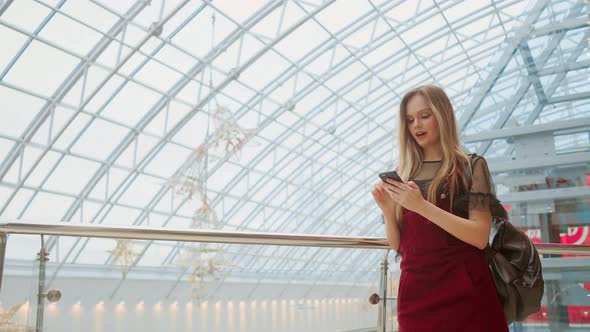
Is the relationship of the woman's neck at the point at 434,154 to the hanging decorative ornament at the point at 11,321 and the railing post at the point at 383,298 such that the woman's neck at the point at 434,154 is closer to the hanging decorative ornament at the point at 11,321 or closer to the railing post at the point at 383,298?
the railing post at the point at 383,298

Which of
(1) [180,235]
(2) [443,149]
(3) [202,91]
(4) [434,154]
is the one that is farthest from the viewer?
(3) [202,91]

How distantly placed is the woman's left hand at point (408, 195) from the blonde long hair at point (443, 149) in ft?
0.45

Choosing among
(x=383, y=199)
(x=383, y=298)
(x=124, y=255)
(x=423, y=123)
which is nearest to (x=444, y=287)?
(x=383, y=199)

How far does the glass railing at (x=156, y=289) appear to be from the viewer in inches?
103

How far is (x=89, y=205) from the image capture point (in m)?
21.1

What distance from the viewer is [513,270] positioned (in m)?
2.14

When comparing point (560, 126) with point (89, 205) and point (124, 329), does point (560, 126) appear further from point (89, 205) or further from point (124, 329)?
point (89, 205)

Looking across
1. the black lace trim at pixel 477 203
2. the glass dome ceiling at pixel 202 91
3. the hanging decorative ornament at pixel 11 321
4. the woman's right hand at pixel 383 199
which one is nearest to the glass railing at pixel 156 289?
the hanging decorative ornament at pixel 11 321

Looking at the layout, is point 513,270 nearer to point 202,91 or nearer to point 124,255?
point 124,255

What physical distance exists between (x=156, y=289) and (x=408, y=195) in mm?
1523

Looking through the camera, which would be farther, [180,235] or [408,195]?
[180,235]

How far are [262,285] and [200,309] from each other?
0.72m

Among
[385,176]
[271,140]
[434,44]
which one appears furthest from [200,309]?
[434,44]

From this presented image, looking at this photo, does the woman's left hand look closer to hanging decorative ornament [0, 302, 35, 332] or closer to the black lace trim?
the black lace trim
